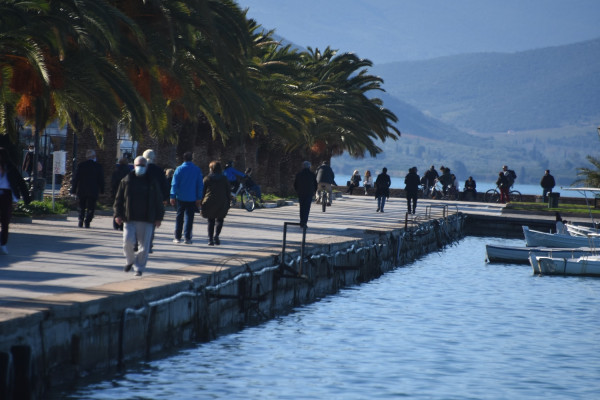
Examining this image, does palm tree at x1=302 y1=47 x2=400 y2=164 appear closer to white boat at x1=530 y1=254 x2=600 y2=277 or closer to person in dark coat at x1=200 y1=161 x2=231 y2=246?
white boat at x1=530 y1=254 x2=600 y2=277

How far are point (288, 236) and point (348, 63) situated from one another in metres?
31.2

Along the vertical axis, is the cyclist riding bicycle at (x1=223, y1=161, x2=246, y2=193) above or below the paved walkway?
above

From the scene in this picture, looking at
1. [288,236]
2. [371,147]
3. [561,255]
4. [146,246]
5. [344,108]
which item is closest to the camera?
[146,246]

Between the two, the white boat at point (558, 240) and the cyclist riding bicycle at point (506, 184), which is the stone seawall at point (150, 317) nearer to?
the white boat at point (558, 240)

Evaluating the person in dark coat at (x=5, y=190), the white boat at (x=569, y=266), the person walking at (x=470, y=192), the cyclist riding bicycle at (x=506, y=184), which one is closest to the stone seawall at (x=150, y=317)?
the person in dark coat at (x=5, y=190)

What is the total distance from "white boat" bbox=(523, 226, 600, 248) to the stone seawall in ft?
49.2

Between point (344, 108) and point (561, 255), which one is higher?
point (344, 108)

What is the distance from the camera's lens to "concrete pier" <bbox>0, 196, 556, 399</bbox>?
10.6m

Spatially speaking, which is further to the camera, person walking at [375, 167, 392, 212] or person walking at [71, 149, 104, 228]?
person walking at [375, 167, 392, 212]

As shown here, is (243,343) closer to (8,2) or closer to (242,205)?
(8,2)

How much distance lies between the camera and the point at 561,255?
3412cm

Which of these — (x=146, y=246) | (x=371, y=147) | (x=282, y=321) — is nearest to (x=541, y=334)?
(x=282, y=321)

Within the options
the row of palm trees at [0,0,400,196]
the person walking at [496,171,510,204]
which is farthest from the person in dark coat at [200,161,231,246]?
the person walking at [496,171,510,204]

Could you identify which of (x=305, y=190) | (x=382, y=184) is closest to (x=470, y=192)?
(x=382, y=184)
